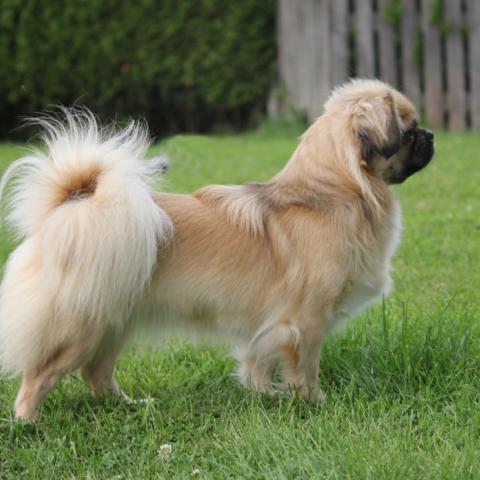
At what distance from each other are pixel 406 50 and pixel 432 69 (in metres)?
0.43

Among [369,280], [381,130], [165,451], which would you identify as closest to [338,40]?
[381,130]

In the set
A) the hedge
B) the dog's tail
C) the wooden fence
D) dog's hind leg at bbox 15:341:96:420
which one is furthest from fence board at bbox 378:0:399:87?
dog's hind leg at bbox 15:341:96:420

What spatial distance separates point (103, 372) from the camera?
404cm

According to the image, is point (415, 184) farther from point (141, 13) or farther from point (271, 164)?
point (141, 13)

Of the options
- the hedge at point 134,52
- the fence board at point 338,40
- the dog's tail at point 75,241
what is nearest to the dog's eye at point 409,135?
the dog's tail at point 75,241

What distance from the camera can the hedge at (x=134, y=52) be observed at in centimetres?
1315

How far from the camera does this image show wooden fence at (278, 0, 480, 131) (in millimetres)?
11609

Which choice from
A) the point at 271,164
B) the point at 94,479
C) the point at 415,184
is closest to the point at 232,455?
the point at 94,479

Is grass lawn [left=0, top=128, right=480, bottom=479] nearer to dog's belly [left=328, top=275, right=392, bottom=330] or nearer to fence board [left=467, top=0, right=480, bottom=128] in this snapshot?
dog's belly [left=328, top=275, right=392, bottom=330]

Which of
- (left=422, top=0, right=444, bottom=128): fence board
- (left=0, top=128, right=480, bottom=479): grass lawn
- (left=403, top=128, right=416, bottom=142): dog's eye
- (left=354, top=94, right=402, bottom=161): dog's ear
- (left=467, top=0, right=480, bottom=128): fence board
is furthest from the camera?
(left=422, top=0, right=444, bottom=128): fence board

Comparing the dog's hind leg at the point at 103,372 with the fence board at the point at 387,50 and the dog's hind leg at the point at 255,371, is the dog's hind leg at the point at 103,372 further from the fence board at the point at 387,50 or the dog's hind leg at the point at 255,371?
the fence board at the point at 387,50

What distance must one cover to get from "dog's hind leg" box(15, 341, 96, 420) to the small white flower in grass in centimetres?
48

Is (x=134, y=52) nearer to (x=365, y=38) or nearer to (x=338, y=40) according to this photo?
(x=338, y=40)

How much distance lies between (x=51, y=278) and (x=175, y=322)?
0.57m
